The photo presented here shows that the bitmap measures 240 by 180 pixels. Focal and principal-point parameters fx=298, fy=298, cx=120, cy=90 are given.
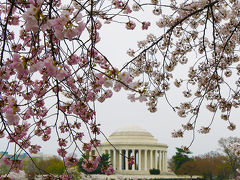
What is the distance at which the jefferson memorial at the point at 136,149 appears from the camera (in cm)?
4169

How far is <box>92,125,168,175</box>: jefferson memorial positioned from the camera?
4169cm

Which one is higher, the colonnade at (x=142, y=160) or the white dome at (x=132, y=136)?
the white dome at (x=132, y=136)

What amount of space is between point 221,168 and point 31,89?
33.2 m

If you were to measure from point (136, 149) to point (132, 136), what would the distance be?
2.69m

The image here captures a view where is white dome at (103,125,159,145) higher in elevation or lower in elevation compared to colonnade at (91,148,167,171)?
higher

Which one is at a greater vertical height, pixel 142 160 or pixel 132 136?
pixel 132 136

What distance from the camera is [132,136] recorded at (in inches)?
1742

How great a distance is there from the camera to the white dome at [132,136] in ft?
138

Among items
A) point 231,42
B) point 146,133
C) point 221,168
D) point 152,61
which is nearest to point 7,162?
point 152,61

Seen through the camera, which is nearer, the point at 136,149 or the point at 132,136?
the point at 136,149

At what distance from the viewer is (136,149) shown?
4206 centimetres

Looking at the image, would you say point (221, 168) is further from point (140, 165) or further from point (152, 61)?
point (152, 61)

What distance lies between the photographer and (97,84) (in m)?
2.89

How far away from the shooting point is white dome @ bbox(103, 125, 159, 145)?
42.1 meters
